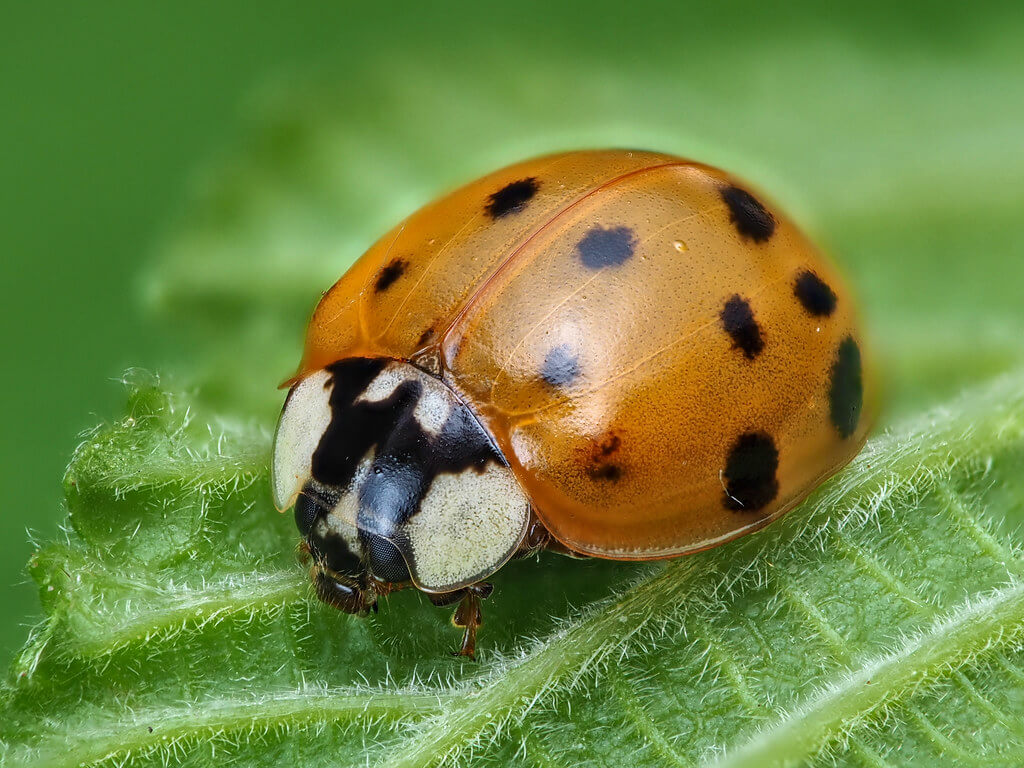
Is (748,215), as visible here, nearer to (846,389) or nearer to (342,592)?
(846,389)

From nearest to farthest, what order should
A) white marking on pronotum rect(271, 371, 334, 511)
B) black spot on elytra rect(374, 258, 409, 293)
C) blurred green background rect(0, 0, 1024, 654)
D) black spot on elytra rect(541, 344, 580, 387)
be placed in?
black spot on elytra rect(541, 344, 580, 387)
white marking on pronotum rect(271, 371, 334, 511)
black spot on elytra rect(374, 258, 409, 293)
blurred green background rect(0, 0, 1024, 654)

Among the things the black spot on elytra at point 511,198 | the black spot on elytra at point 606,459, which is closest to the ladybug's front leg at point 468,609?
the black spot on elytra at point 606,459

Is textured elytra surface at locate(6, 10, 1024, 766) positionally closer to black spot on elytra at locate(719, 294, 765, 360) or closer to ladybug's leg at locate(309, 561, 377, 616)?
ladybug's leg at locate(309, 561, 377, 616)

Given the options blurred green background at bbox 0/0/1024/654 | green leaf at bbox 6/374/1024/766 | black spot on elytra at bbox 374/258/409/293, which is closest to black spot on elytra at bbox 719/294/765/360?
green leaf at bbox 6/374/1024/766

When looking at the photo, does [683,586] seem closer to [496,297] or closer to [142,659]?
[496,297]

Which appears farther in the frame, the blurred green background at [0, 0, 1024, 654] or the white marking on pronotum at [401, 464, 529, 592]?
the blurred green background at [0, 0, 1024, 654]

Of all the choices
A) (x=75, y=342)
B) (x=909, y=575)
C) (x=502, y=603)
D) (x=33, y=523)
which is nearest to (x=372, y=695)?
(x=502, y=603)

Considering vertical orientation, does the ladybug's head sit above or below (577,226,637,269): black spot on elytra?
below
